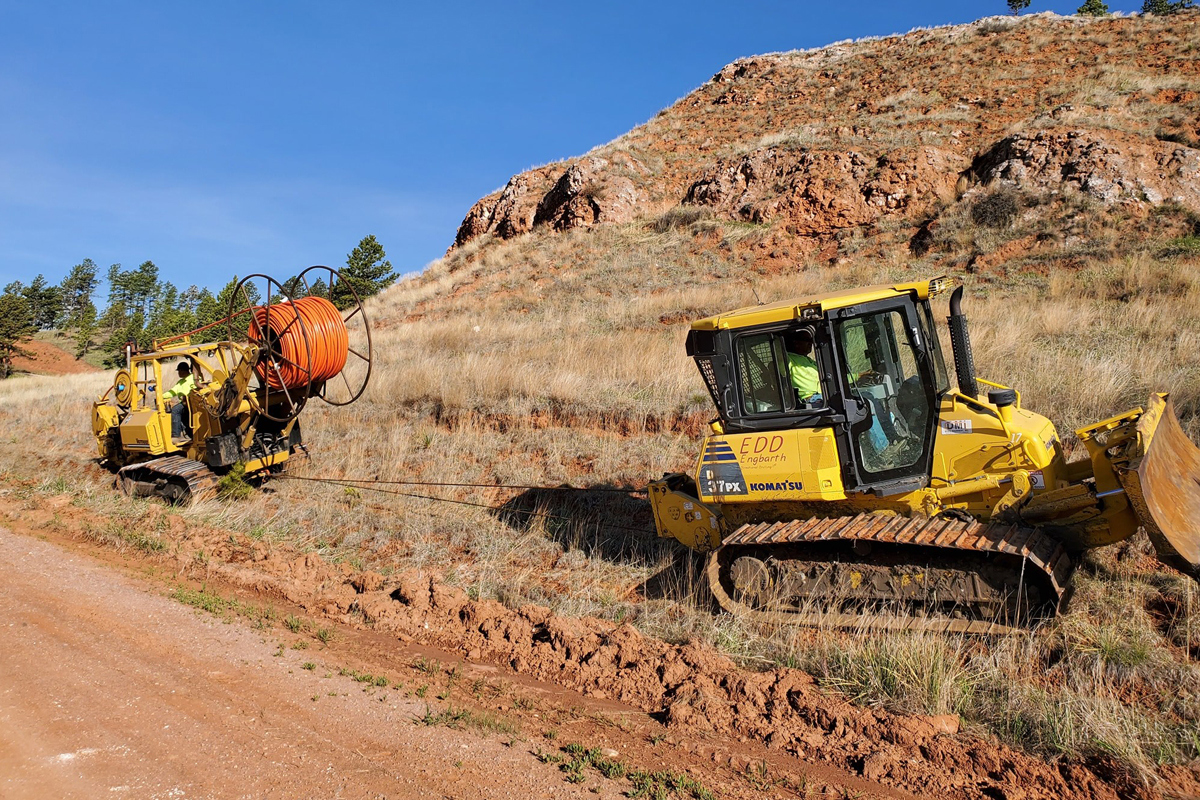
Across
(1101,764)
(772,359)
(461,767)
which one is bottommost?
(1101,764)

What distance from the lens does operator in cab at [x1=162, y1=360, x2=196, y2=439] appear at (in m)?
11.1

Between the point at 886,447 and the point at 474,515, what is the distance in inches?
206

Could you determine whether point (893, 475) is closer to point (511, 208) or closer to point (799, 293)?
point (799, 293)

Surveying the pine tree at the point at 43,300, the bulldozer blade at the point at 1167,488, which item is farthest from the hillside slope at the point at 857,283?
the pine tree at the point at 43,300

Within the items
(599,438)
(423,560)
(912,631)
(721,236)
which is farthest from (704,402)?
(721,236)

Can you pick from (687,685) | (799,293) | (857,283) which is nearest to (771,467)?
(687,685)

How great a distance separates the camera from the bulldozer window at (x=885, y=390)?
545 cm

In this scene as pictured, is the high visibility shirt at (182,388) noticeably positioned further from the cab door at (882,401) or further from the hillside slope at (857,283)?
the cab door at (882,401)

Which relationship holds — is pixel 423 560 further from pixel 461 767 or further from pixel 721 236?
pixel 721 236

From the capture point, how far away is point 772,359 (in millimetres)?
5766

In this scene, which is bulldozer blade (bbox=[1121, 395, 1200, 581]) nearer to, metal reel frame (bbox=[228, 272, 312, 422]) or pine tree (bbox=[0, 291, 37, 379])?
metal reel frame (bbox=[228, 272, 312, 422])

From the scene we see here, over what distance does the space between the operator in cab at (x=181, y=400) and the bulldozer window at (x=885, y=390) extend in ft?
31.8

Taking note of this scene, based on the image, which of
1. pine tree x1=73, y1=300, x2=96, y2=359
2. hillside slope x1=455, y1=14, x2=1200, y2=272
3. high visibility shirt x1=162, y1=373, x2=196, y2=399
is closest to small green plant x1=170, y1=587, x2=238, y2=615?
high visibility shirt x1=162, y1=373, x2=196, y2=399

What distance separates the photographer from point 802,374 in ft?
18.8
